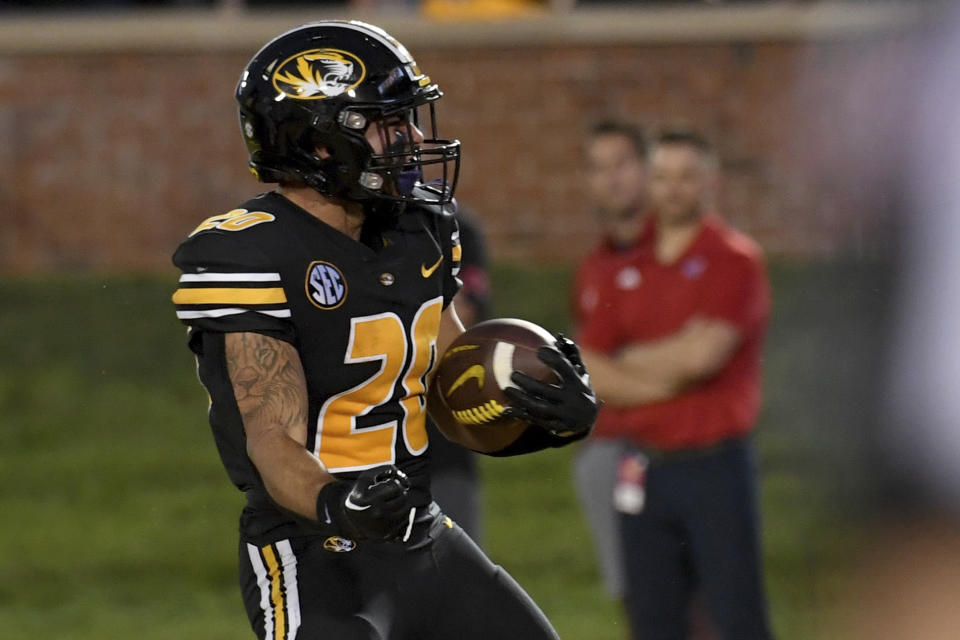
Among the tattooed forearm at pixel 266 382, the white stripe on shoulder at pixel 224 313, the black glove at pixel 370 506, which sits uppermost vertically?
the white stripe on shoulder at pixel 224 313

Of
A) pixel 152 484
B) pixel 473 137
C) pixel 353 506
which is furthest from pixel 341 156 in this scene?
pixel 473 137

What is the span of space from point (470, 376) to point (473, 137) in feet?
24.4

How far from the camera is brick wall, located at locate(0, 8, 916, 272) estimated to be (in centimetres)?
1064

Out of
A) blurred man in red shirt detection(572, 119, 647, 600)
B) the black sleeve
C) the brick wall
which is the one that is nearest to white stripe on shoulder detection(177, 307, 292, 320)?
the black sleeve

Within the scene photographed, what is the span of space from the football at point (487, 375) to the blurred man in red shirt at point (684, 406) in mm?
1470

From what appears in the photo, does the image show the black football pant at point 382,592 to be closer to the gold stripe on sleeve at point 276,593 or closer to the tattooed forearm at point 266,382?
the gold stripe on sleeve at point 276,593

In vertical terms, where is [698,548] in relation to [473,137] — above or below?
above

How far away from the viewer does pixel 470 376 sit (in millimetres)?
3498

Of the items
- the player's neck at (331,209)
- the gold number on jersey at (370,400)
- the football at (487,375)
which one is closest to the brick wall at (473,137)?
the football at (487,375)

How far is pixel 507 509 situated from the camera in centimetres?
848

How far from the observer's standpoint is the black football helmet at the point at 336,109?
11.1 feet

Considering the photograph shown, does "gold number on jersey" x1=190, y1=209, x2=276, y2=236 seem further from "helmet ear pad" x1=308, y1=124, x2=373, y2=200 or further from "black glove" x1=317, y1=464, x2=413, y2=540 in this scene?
"black glove" x1=317, y1=464, x2=413, y2=540

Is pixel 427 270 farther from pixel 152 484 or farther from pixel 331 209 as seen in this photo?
pixel 152 484

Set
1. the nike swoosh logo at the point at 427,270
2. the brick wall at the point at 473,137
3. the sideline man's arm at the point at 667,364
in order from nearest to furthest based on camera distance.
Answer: the nike swoosh logo at the point at 427,270, the sideline man's arm at the point at 667,364, the brick wall at the point at 473,137
